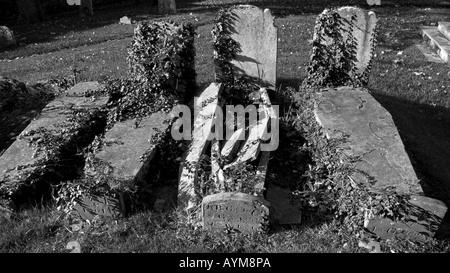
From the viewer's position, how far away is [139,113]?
23.3 feet

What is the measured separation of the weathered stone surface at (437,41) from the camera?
10211mm

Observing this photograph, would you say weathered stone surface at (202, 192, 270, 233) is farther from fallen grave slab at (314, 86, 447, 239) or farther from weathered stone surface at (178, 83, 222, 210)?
fallen grave slab at (314, 86, 447, 239)

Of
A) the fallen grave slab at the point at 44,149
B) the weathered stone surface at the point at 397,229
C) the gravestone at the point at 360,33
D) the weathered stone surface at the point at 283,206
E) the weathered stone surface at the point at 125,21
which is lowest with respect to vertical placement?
the weathered stone surface at the point at 283,206

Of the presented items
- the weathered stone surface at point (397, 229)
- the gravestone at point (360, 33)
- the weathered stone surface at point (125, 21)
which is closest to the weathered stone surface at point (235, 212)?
the weathered stone surface at point (397, 229)

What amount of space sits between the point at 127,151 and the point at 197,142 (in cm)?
102

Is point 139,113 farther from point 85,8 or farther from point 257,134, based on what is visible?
point 85,8

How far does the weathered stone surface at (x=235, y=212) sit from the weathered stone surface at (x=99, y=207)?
3.73 ft

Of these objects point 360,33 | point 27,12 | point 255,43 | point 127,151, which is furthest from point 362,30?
point 27,12

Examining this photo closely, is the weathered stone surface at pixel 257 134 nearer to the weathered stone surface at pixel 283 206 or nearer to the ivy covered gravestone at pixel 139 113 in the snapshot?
the weathered stone surface at pixel 283 206

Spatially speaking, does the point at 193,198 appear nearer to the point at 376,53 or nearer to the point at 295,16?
the point at 376,53

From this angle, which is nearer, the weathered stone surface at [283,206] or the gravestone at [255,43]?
the weathered stone surface at [283,206]

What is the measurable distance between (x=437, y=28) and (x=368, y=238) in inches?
364

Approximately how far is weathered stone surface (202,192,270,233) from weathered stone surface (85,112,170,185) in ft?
3.87
